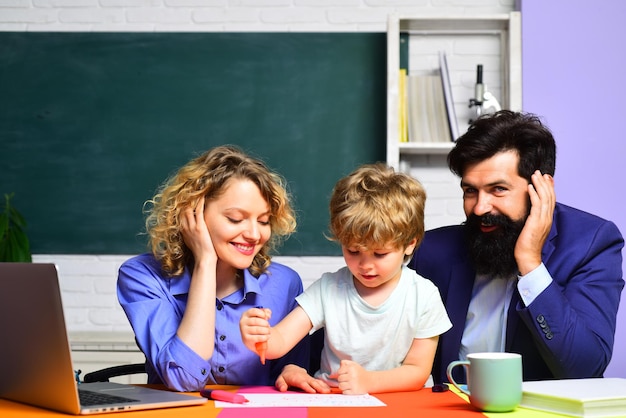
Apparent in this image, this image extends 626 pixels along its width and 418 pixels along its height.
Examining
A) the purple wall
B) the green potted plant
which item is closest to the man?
the purple wall

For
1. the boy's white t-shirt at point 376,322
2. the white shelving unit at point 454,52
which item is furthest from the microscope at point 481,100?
the boy's white t-shirt at point 376,322

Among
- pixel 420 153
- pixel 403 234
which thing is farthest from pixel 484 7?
pixel 403 234

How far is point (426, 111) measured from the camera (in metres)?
3.64

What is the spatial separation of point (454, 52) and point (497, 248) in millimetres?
1904

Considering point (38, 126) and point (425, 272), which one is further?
point (38, 126)

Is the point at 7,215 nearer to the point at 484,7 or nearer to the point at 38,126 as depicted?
the point at 38,126

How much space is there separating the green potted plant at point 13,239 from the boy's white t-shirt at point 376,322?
2265mm

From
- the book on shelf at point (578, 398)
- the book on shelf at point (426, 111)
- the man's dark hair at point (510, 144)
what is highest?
the book on shelf at point (426, 111)

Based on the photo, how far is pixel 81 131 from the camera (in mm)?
3896

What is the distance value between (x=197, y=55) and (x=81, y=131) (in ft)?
2.26

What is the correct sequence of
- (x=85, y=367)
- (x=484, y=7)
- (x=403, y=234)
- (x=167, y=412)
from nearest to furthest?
(x=167, y=412), (x=403, y=234), (x=85, y=367), (x=484, y=7)

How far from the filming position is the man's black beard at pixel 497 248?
6.93ft

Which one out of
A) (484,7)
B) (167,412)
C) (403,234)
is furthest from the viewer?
(484,7)

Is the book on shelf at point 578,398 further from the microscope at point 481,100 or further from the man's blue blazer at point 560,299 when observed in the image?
the microscope at point 481,100
